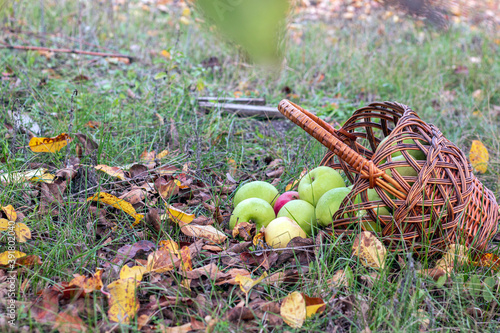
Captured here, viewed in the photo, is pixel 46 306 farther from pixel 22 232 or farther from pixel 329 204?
pixel 329 204

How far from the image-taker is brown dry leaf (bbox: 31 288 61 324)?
112 cm

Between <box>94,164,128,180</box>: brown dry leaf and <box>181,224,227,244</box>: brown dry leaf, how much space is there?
0.46m

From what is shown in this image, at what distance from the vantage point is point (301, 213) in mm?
1658

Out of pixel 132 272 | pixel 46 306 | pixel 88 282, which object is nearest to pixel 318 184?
pixel 132 272

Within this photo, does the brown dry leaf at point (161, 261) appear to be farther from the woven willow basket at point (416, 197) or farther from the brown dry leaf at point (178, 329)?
the woven willow basket at point (416, 197)

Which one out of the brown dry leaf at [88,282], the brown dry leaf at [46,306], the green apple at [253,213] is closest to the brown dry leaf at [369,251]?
the green apple at [253,213]

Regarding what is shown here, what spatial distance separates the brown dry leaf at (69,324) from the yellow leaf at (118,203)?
547 millimetres

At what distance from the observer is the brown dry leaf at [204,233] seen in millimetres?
1618

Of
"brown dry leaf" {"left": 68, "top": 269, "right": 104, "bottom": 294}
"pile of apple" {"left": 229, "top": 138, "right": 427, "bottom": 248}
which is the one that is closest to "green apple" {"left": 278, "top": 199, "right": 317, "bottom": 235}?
"pile of apple" {"left": 229, "top": 138, "right": 427, "bottom": 248}

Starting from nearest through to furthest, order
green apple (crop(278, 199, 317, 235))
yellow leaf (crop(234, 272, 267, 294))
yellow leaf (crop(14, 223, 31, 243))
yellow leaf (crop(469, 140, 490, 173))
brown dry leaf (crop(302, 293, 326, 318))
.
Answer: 1. brown dry leaf (crop(302, 293, 326, 318))
2. yellow leaf (crop(234, 272, 267, 294))
3. yellow leaf (crop(14, 223, 31, 243))
4. green apple (crop(278, 199, 317, 235))
5. yellow leaf (crop(469, 140, 490, 173))

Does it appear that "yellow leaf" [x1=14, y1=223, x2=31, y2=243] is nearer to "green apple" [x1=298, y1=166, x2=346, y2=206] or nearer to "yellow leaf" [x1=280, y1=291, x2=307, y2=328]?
"yellow leaf" [x1=280, y1=291, x2=307, y2=328]

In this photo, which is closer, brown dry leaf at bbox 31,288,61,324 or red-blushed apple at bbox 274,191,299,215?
brown dry leaf at bbox 31,288,61,324

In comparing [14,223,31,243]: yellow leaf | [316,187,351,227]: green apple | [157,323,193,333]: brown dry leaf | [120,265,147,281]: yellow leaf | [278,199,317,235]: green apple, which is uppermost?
[316,187,351,227]: green apple

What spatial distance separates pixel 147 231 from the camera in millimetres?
1636
